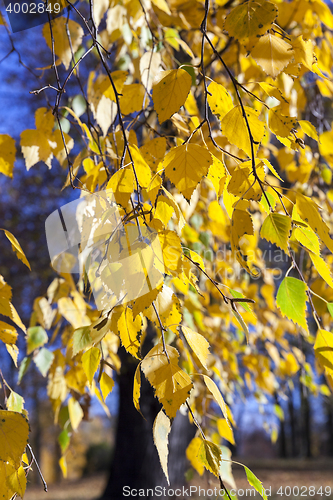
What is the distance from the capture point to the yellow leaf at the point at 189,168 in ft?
1.65

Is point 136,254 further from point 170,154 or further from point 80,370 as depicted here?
point 80,370

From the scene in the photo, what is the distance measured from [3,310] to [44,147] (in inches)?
17.9

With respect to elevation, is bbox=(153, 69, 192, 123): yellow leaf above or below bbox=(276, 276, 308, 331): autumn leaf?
above

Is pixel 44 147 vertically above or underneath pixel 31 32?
above

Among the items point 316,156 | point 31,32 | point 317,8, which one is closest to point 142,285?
point 317,8

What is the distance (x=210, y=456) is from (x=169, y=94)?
50 cm

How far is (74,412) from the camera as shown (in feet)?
3.80

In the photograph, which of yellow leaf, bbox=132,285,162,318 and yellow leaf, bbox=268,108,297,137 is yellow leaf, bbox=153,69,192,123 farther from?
yellow leaf, bbox=132,285,162,318

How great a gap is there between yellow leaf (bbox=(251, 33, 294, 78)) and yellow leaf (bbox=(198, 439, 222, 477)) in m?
0.54

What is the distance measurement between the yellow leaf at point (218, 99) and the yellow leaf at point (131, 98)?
8.4 inches

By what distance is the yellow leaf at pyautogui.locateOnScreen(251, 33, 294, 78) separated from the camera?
0.54 meters

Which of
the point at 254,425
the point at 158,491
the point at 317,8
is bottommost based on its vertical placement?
the point at 254,425

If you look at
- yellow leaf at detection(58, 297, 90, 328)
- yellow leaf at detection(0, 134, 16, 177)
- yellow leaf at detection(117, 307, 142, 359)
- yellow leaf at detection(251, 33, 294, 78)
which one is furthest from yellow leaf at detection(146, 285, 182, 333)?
yellow leaf at detection(58, 297, 90, 328)

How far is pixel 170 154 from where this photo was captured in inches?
20.3
